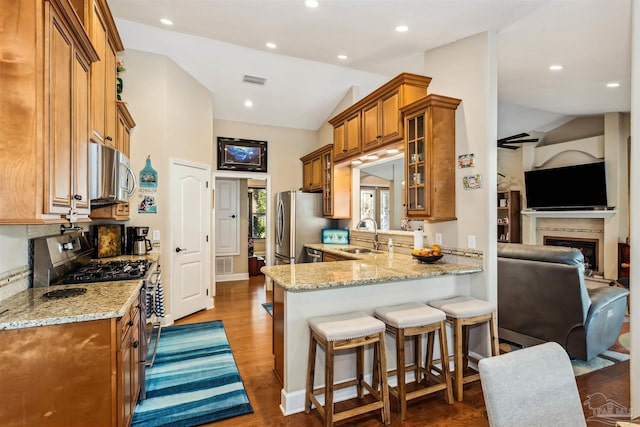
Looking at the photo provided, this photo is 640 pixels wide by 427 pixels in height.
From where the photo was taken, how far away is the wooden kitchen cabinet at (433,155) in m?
2.98

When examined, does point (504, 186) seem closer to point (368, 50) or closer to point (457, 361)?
point (368, 50)

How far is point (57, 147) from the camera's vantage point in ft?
5.13

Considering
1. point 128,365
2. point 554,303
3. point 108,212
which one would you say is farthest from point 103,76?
point 554,303

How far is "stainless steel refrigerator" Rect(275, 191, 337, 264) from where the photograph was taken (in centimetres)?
535

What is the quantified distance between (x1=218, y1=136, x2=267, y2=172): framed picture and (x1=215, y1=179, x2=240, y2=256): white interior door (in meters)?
1.08

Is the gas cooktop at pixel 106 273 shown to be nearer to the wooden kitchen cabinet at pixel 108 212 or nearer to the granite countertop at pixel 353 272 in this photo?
the wooden kitchen cabinet at pixel 108 212

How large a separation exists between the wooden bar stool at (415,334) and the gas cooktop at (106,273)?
1903mm

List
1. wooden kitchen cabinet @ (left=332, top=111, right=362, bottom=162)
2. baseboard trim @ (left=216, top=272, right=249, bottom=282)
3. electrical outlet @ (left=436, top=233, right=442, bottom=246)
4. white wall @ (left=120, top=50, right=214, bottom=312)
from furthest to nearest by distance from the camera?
baseboard trim @ (left=216, top=272, right=249, bottom=282) → wooden kitchen cabinet @ (left=332, top=111, right=362, bottom=162) → white wall @ (left=120, top=50, right=214, bottom=312) → electrical outlet @ (left=436, top=233, right=442, bottom=246)

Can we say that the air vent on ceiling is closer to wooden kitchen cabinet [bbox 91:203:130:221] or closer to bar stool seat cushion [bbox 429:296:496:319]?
wooden kitchen cabinet [bbox 91:203:130:221]

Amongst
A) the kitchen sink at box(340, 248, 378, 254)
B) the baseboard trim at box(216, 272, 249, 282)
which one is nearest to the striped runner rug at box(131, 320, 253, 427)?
the kitchen sink at box(340, 248, 378, 254)

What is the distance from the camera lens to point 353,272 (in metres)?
2.62

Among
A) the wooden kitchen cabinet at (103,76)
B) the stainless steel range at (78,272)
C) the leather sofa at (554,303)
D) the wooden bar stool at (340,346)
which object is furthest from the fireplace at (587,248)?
the wooden kitchen cabinet at (103,76)

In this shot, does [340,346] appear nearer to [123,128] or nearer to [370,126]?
[370,126]

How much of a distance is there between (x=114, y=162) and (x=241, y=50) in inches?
99.6
